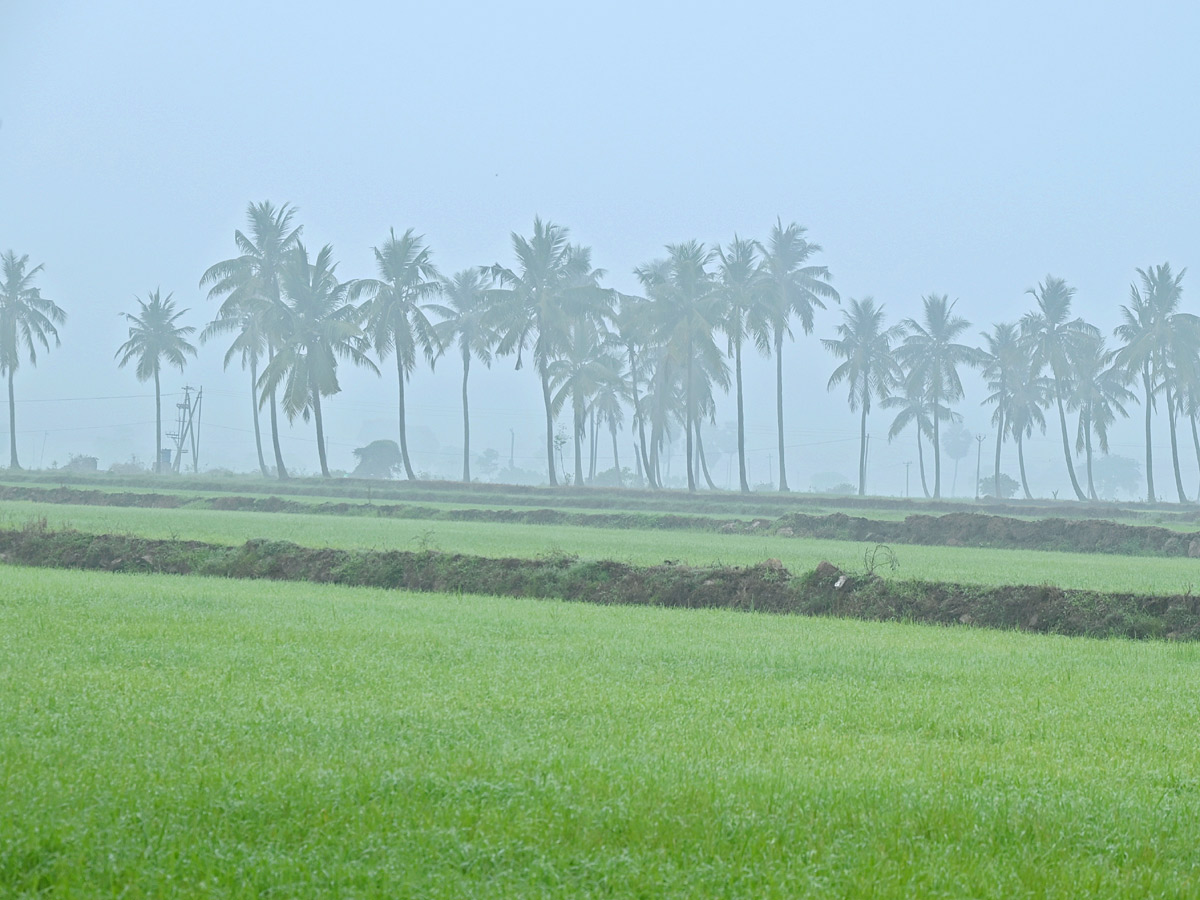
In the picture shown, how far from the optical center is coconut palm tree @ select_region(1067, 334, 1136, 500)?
70.0 m

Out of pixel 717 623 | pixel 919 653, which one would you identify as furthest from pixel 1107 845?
pixel 717 623

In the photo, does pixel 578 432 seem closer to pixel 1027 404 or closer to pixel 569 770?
pixel 1027 404

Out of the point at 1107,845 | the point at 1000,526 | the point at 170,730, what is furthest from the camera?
the point at 1000,526

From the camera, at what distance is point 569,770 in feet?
18.4

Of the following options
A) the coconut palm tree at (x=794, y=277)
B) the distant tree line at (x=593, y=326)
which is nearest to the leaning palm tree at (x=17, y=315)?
the distant tree line at (x=593, y=326)

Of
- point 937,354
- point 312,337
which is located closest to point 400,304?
point 312,337

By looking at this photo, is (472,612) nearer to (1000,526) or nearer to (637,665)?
(637,665)

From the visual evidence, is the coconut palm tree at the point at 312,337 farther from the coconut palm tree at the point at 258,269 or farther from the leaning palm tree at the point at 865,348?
the leaning palm tree at the point at 865,348

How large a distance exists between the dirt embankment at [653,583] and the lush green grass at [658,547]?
126 centimetres

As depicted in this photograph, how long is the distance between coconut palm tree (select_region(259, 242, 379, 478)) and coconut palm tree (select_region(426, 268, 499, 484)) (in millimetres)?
5151

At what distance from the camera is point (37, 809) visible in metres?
4.69

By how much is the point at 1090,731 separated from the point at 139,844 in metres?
5.62

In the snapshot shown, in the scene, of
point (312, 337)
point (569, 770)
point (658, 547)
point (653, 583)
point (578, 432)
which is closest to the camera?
point (569, 770)

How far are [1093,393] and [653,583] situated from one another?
6569 centimetres
